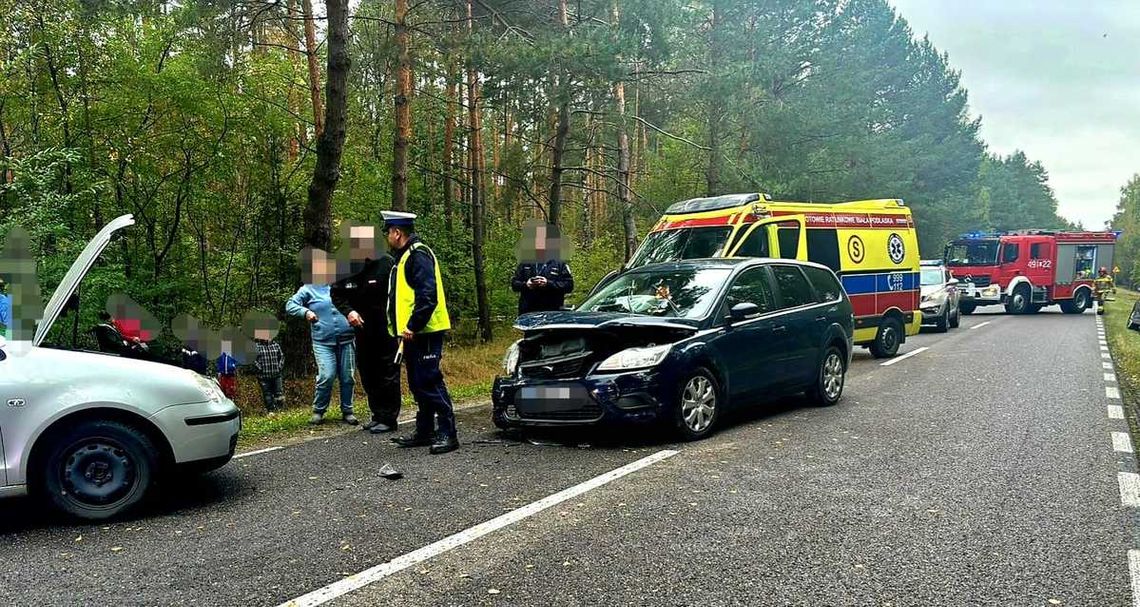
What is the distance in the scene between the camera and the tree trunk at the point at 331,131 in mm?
9727

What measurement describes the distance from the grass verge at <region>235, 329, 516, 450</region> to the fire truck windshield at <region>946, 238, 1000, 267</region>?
16.6 metres

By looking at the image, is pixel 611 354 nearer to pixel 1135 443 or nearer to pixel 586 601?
pixel 586 601

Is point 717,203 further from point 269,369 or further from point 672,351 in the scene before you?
point 269,369

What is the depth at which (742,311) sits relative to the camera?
6.86 meters

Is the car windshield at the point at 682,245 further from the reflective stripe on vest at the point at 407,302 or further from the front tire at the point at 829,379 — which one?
the reflective stripe on vest at the point at 407,302

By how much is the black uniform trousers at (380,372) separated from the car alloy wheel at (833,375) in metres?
4.36

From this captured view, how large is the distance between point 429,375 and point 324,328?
177cm

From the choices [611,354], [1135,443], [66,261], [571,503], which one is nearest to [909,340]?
[1135,443]

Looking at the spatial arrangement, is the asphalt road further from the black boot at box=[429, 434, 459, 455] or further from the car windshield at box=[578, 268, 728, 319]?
the car windshield at box=[578, 268, 728, 319]

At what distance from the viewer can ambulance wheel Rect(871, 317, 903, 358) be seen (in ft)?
43.8

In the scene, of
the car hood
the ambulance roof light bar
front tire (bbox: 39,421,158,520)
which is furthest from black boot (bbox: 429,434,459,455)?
the ambulance roof light bar

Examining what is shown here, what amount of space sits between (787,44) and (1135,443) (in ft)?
77.6

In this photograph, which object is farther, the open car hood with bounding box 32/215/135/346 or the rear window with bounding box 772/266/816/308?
the rear window with bounding box 772/266/816/308

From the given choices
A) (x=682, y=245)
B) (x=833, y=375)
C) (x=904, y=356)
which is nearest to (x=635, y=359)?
(x=833, y=375)
